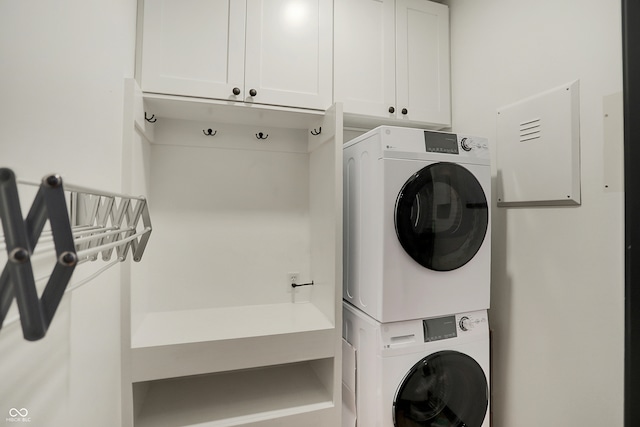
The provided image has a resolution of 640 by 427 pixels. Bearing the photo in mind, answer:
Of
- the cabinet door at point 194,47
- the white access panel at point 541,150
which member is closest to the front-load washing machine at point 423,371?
the white access panel at point 541,150

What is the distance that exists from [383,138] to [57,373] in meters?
1.34

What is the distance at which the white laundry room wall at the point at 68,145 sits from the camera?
1.93 feet

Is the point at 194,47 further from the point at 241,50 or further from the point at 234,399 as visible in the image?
the point at 234,399

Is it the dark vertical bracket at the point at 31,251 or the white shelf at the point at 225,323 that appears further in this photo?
the white shelf at the point at 225,323

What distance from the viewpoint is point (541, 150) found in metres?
1.41

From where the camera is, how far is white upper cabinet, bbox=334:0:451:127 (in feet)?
5.65

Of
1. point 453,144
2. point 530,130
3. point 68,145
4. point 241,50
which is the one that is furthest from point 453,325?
point 241,50

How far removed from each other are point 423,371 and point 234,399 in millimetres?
964

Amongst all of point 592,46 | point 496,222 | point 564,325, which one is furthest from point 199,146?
point 564,325

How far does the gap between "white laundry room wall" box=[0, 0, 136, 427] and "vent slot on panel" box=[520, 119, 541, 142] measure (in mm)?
1823

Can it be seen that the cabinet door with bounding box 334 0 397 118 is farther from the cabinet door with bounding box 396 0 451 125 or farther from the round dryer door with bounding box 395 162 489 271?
the round dryer door with bounding box 395 162 489 271

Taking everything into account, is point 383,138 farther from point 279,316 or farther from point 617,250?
point 279,316

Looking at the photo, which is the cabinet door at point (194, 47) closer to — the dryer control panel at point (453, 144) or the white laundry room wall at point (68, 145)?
the white laundry room wall at point (68, 145)

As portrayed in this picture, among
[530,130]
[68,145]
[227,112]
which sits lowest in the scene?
[68,145]
